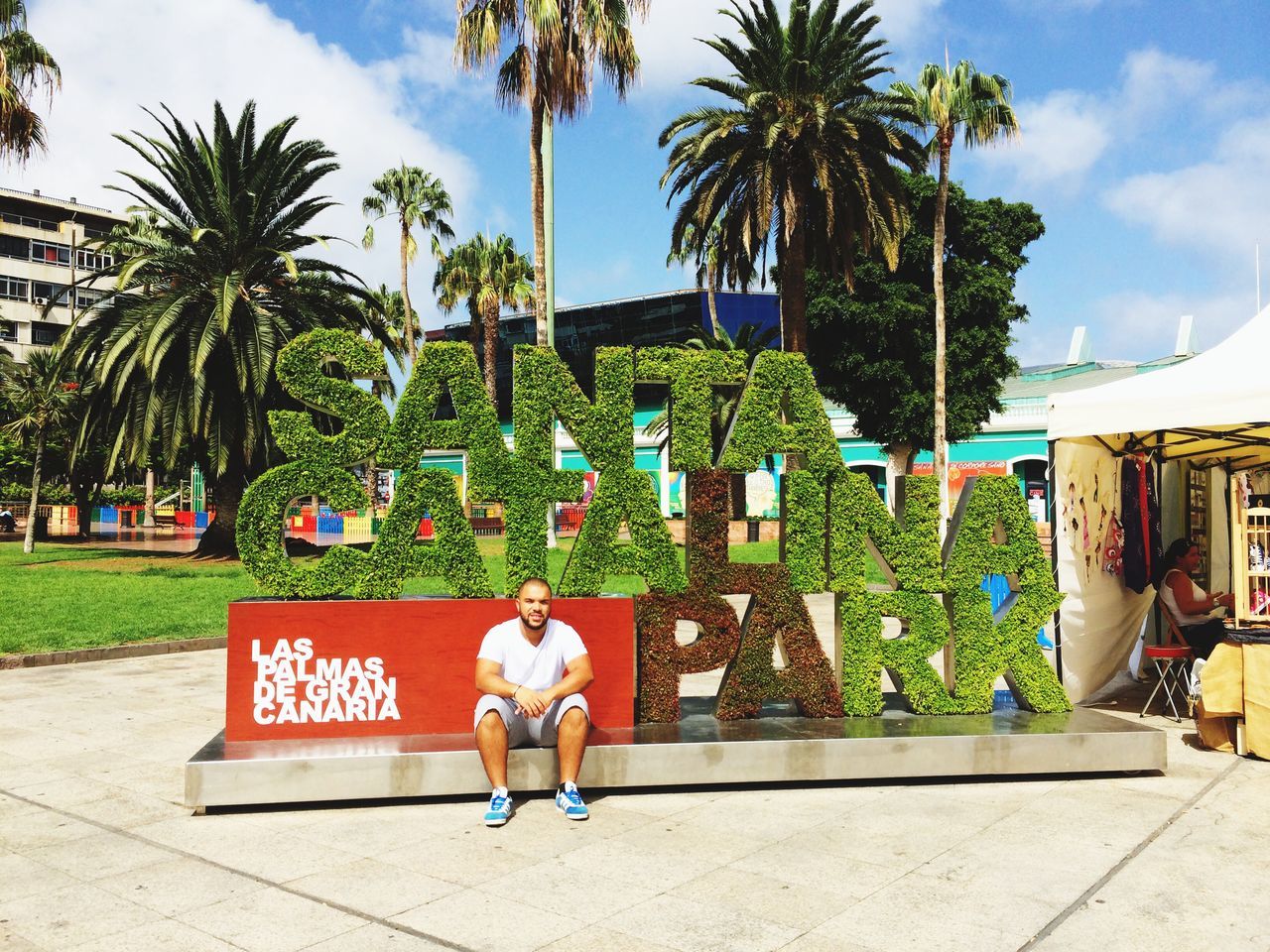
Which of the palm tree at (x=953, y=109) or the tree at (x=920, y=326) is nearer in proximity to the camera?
the palm tree at (x=953, y=109)

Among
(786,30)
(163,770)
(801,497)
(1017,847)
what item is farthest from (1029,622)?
(786,30)

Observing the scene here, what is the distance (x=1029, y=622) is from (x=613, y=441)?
367 centimetres

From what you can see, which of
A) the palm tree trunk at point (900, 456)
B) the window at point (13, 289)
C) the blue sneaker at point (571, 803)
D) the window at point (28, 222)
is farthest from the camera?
the window at point (28, 222)

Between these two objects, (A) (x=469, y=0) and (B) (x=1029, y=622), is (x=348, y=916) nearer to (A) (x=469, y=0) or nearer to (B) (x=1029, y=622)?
(B) (x=1029, y=622)

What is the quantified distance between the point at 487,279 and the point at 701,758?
1567 inches

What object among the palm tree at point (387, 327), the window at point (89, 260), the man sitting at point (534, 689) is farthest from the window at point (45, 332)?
the man sitting at point (534, 689)

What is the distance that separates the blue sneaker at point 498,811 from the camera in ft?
20.3

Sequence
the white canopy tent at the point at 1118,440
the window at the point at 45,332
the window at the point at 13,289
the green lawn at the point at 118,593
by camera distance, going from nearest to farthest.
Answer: the white canopy tent at the point at 1118,440, the green lawn at the point at 118,593, the window at the point at 13,289, the window at the point at 45,332

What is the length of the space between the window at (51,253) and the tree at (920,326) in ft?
205

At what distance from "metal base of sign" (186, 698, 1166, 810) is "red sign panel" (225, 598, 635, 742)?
189 millimetres

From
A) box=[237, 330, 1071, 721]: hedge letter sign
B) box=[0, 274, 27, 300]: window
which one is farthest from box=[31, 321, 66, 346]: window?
box=[237, 330, 1071, 721]: hedge letter sign

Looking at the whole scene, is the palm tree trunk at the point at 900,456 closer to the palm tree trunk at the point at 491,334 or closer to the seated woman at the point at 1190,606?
the palm tree trunk at the point at 491,334

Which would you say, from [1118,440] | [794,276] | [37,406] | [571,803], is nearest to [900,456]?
[794,276]

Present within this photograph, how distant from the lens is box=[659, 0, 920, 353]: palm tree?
24.9 metres
